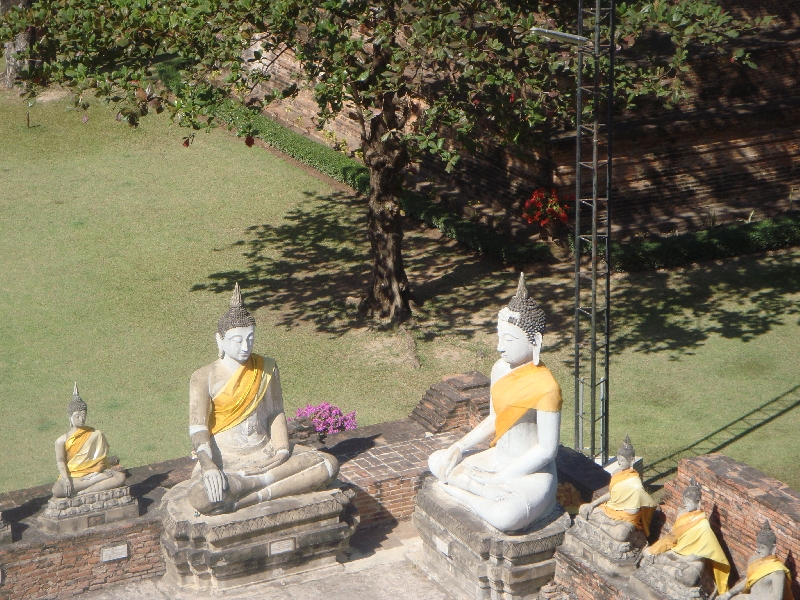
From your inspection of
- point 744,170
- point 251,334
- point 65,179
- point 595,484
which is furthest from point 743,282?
point 65,179

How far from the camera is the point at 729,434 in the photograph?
58.4 feet

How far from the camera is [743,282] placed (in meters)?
23.1

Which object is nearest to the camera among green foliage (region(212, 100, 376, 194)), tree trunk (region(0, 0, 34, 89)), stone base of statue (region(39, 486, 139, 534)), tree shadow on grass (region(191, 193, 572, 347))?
stone base of statue (region(39, 486, 139, 534))

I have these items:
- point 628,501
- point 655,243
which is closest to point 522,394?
point 628,501

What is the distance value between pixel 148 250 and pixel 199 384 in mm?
12457

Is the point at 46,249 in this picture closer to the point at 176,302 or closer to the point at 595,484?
the point at 176,302

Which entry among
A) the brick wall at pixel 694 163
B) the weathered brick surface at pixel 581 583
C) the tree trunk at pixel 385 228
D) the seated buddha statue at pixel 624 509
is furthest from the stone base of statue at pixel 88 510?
the brick wall at pixel 694 163

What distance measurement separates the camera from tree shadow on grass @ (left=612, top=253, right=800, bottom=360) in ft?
68.8

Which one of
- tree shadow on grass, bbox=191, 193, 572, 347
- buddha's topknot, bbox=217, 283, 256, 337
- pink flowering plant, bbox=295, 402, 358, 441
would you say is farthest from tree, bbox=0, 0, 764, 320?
buddha's topknot, bbox=217, 283, 256, 337

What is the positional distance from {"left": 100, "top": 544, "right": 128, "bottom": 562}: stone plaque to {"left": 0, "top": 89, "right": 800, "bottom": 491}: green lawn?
3.63m

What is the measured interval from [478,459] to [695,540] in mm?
2377

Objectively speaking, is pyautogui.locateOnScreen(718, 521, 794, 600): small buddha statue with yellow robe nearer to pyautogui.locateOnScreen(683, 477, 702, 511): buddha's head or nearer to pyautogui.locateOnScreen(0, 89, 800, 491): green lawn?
pyautogui.locateOnScreen(683, 477, 702, 511): buddha's head

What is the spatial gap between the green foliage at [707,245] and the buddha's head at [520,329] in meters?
11.4

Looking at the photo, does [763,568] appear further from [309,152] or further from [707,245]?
[309,152]
